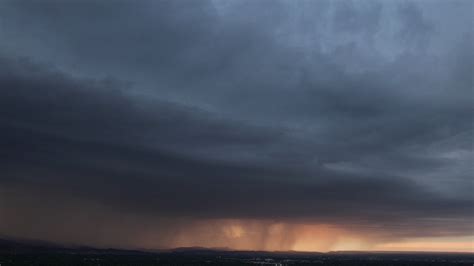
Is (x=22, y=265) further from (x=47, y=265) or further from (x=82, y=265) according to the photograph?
(x=82, y=265)

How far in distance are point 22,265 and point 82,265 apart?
73.7 feet

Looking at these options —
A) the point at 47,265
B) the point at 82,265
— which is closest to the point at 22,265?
the point at 47,265

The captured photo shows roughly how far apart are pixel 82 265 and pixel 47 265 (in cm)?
1277

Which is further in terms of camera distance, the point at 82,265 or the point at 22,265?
the point at 82,265

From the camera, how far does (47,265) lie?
629 feet

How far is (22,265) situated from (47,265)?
33.5 feet

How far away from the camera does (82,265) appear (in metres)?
198

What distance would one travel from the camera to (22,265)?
184m
